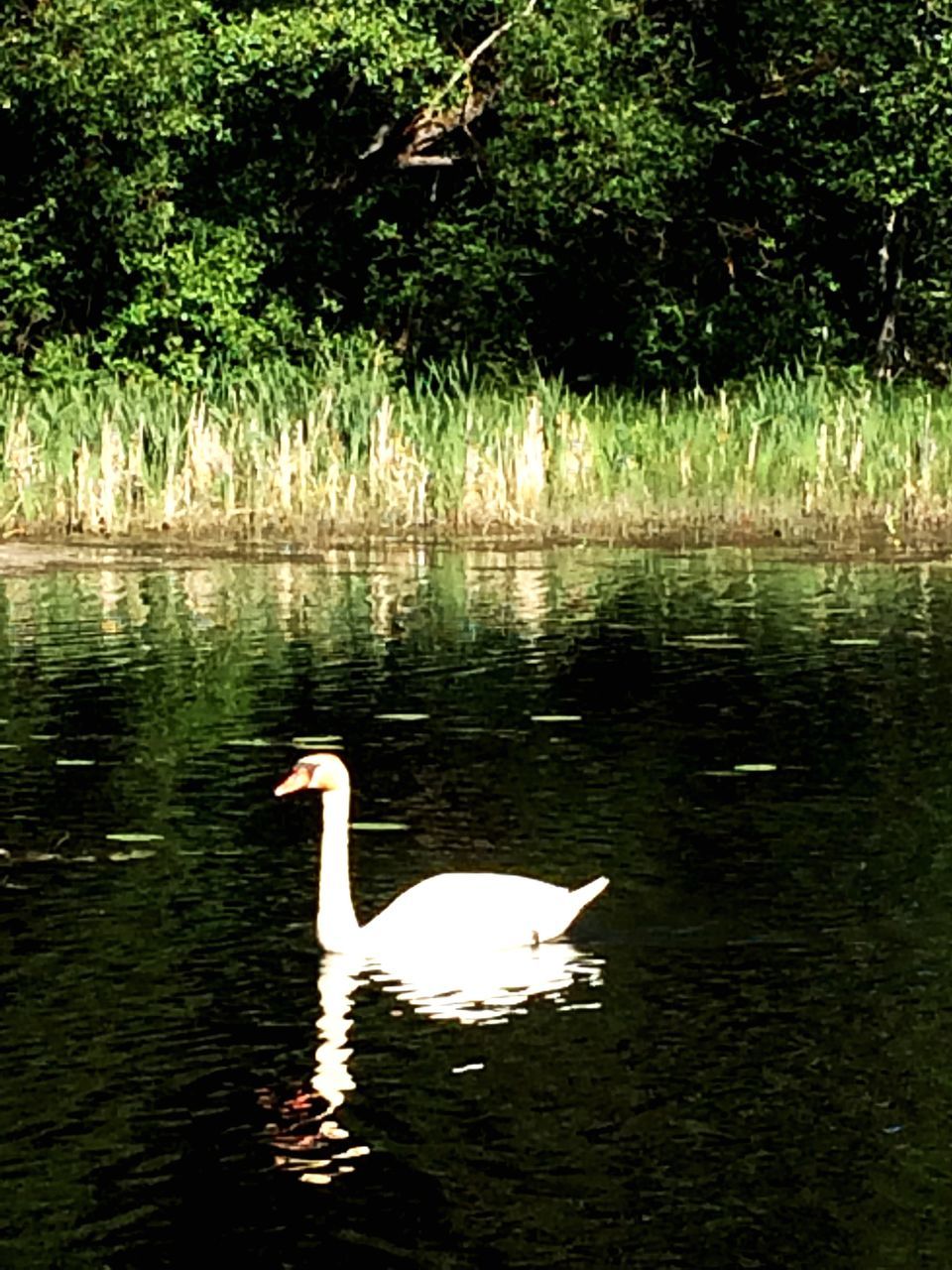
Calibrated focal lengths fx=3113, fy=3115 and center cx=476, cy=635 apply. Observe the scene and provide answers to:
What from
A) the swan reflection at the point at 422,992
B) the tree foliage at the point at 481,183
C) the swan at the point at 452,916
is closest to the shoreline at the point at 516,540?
the tree foliage at the point at 481,183

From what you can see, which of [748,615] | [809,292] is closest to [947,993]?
[748,615]

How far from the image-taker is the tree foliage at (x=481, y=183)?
27688mm

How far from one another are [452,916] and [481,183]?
23.8 meters

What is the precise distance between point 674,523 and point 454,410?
7.14 feet

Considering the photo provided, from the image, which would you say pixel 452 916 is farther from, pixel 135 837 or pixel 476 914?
pixel 135 837

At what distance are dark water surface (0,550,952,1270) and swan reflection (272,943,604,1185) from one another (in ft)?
0.05

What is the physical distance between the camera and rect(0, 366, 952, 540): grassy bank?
69.5 ft

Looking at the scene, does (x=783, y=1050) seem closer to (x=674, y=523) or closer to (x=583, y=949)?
(x=583, y=949)

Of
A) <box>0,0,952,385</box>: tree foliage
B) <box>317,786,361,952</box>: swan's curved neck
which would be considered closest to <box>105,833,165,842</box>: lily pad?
<box>317,786,361,952</box>: swan's curved neck

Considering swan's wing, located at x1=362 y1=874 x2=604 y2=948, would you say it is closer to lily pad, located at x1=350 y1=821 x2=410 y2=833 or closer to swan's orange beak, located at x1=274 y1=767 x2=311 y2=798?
swan's orange beak, located at x1=274 y1=767 x2=311 y2=798

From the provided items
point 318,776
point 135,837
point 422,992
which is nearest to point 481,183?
point 135,837

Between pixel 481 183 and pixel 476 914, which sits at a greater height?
pixel 481 183

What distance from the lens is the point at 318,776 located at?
9102mm

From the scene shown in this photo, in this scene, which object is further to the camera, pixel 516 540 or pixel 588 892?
pixel 516 540
